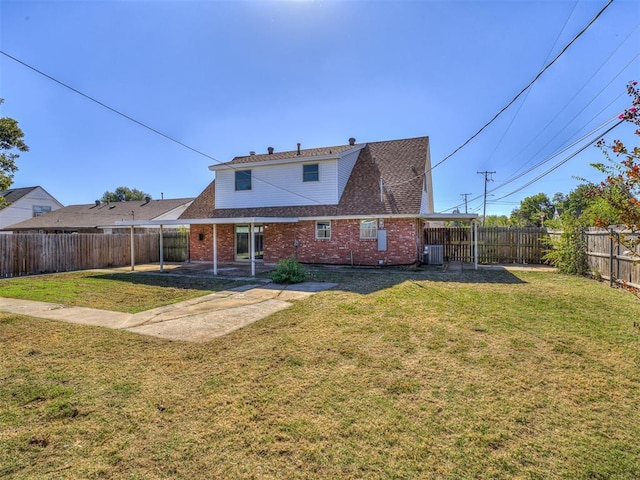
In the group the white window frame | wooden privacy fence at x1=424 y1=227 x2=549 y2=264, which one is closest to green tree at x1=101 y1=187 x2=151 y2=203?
the white window frame

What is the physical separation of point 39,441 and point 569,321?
749 centimetres

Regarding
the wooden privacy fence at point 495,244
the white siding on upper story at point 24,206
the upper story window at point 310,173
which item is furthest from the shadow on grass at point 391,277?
the white siding on upper story at point 24,206

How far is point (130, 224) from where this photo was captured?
1484 cm

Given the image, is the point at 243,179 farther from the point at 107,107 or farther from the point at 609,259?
the point at 609,259

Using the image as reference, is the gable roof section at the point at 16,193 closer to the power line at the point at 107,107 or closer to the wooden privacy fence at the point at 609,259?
the power line at the point at 107,107

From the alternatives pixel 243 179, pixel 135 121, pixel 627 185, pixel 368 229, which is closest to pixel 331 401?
pixel 627 185

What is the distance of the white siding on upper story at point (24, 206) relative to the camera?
33125 millimetres

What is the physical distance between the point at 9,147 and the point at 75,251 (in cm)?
866

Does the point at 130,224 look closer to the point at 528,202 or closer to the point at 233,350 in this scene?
the point at 233,350

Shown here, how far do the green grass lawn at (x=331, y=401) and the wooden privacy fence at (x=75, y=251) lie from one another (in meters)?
10.6

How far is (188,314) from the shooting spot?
6.84 m

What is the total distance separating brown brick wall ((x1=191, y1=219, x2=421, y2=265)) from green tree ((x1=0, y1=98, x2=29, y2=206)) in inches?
455

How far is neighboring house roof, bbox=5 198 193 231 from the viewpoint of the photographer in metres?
29.0

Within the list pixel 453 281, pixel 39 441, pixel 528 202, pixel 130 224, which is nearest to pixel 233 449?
pixel 39 441
